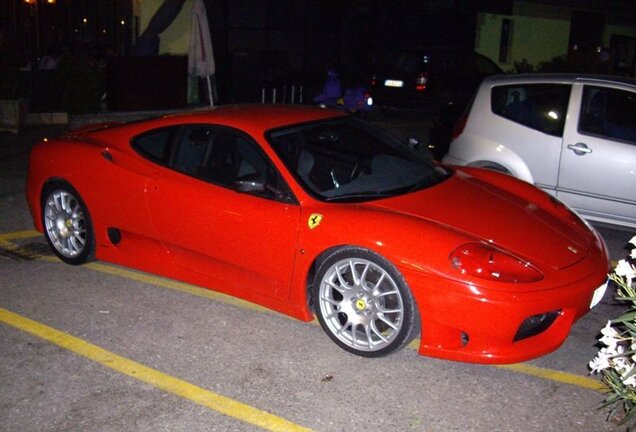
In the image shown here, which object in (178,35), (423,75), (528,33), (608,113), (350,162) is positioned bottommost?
(350,162)

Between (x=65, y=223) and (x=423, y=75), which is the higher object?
(x=423, y=75)

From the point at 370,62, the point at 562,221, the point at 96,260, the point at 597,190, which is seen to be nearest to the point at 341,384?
the point at 562,221

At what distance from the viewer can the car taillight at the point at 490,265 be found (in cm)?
392

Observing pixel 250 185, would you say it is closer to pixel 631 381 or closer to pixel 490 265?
pixel 490 265

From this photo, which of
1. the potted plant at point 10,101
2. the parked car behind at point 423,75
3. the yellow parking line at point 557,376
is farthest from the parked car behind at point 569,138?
the parked car behind at point 423,75

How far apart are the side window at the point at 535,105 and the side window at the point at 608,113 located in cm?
19

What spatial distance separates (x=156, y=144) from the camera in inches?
208

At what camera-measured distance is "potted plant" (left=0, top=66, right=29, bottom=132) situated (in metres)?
12.6

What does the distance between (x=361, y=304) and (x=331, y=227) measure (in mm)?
489

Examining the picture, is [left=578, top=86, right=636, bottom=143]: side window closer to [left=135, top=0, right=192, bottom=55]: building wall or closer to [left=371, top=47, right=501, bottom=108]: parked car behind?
[left=371, top=47, right=501, bottom=108]: parked car behind

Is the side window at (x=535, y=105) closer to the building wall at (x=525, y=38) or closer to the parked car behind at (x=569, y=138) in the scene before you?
the parked car behind at (x=569, y=138)

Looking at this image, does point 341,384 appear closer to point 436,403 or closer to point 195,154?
point 436,403

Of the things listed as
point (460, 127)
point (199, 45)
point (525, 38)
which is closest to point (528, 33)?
point (525, 38)

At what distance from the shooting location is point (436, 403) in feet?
12.4
